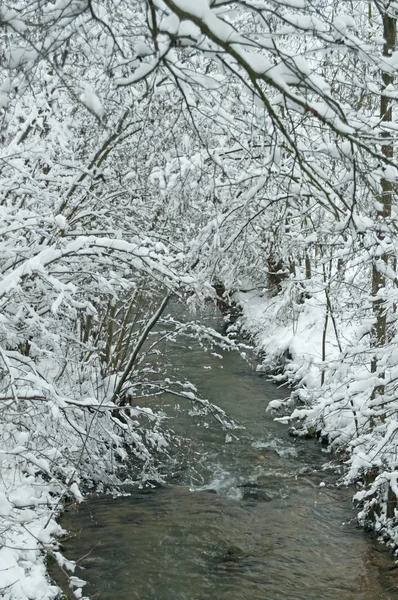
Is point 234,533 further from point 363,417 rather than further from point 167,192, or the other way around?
point 167,192

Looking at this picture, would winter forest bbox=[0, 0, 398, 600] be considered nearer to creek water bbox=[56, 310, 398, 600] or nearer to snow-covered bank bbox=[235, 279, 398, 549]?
snow-covered bank bbox=[235, 279, 398, 549]

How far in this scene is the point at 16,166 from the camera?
18.3ft

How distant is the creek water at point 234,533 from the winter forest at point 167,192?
0.47m

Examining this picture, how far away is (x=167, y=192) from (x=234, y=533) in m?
4.19

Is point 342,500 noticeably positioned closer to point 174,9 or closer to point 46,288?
point 46,288

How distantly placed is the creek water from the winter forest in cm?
47

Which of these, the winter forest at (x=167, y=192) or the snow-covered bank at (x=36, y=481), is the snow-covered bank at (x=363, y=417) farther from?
the snow-covered bank at (x=36, y=481)

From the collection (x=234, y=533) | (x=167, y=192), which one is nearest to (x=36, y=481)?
(x=234, y=533)

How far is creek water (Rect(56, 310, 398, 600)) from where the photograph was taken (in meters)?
6.29

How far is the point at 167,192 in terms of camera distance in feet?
20.5

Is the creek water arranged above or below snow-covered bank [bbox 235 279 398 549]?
below

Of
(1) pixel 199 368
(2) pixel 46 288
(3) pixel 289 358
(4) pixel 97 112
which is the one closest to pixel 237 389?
(1) pixel 199 368

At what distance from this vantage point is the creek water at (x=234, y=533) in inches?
248

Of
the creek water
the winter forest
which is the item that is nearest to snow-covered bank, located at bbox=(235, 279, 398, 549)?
the winter forest
